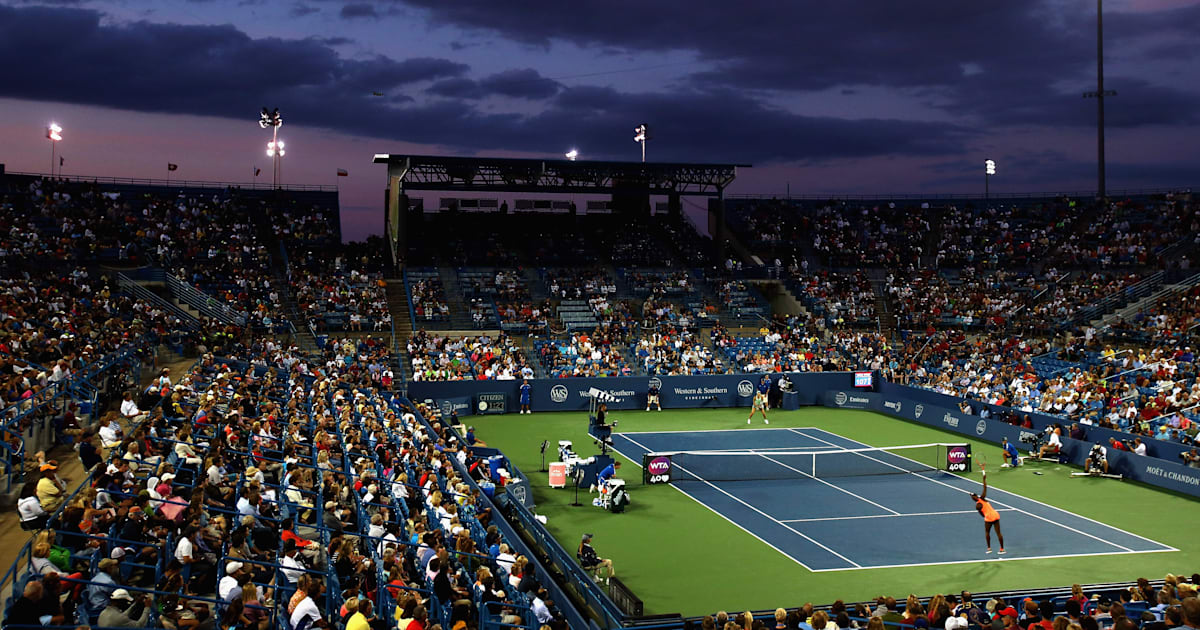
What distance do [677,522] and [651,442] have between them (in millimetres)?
10714

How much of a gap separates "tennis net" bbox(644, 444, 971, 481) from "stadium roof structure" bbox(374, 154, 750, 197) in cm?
2759

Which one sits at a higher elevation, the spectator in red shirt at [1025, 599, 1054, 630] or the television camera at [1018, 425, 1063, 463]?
the spectator in red shirt at [1025, 599, 1054, 630]

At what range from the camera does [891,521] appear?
22.8 meters

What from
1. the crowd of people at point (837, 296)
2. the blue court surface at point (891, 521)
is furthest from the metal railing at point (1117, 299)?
the blue court surface at point (891, 521)

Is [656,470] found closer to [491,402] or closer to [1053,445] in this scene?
[1053,445]

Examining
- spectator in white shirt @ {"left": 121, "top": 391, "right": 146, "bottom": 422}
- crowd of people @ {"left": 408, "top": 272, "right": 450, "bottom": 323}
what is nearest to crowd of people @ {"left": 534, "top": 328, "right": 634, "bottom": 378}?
crowd of people @ {"left": 408, "top": 272, "right": 450, "bottom": 323}

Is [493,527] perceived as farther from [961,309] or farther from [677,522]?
[961,309]

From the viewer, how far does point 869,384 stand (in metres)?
42.5

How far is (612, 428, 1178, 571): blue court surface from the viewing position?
66.2 ft

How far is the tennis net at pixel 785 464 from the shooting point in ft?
90.7

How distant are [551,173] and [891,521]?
34.8 metres

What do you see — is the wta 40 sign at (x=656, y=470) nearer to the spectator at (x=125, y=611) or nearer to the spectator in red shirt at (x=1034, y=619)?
the spectator in red shirt at (x=1034, y=619)

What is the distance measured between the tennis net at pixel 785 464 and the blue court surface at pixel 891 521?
1.05 feet

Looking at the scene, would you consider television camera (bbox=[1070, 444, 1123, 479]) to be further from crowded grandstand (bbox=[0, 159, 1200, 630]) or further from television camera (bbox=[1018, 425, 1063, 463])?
television camera (bbox=[1018, 425, 1063, 463])
